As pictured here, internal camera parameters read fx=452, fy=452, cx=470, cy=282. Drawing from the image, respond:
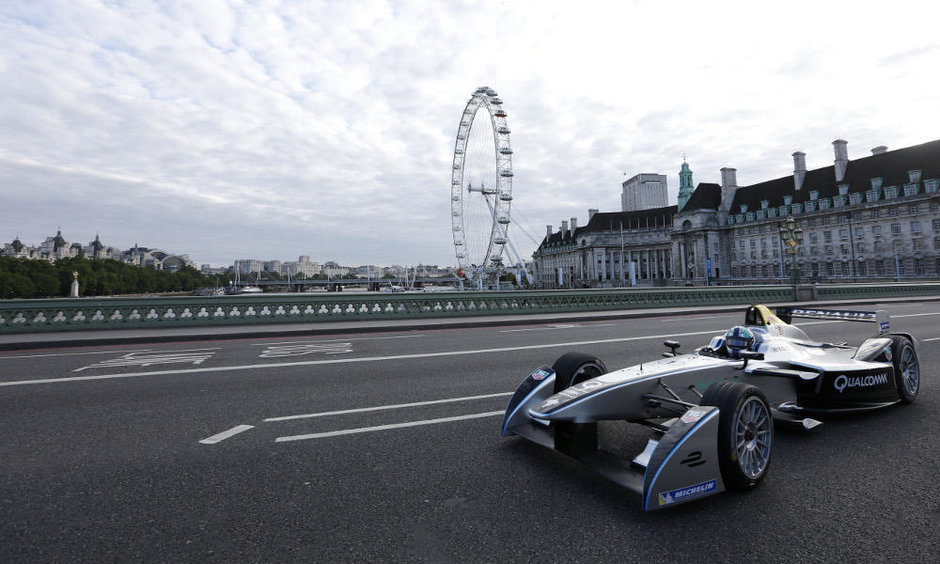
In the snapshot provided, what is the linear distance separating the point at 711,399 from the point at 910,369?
4.46 meters

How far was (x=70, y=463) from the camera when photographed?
13.8ft

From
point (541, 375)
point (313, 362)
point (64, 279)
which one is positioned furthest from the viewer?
point (64, 279)

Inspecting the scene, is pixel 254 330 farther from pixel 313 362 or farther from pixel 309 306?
pixel 313 362

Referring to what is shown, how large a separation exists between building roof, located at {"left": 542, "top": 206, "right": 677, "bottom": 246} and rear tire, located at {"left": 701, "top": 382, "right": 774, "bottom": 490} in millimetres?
136998

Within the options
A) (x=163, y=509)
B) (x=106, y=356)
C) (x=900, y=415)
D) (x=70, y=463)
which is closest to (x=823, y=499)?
(x=900, y=415)

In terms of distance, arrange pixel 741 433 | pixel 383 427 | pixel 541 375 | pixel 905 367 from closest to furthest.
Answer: pixel 741 433, pixel 541 375, pixel 383 427, pixel 905 367

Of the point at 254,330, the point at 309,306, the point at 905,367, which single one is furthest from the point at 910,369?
the point at 309,306

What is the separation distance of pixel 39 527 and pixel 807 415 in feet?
24.4

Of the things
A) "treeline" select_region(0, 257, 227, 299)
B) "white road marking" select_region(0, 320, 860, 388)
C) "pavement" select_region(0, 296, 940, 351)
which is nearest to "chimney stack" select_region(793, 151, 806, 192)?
"pavement" select_region(0, 296, 940, 351)

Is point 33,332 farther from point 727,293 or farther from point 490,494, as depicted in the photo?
point 727,293

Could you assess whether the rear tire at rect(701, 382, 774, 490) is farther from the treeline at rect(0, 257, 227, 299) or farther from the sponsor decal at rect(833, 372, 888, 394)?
the treeline at rect(0, 257, 227, 299)

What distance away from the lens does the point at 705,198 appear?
4318 inches

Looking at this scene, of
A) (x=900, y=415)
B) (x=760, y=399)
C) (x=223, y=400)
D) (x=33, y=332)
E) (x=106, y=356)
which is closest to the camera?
(x=760, y=399)

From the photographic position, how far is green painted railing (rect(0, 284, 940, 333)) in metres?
16.1
